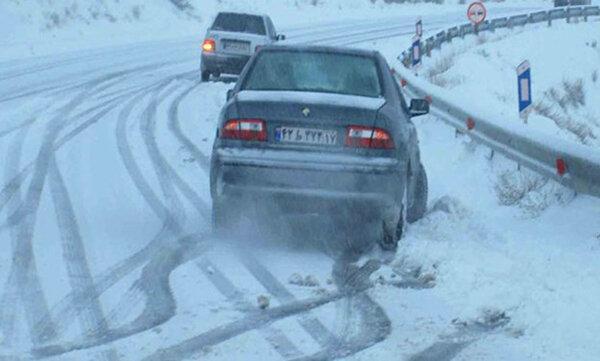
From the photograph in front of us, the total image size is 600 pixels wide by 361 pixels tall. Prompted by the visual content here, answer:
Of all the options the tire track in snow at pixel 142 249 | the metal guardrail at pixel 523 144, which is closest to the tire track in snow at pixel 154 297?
the tire track in snow at pixel 142 249

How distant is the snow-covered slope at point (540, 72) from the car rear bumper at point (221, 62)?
4.44m

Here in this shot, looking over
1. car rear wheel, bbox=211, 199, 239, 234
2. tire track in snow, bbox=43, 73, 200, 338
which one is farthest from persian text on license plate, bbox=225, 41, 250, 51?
car rear wheel, bbox=211, 199, 239, 234

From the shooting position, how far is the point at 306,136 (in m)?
8.39

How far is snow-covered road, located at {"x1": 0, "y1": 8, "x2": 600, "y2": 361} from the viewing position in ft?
20.1

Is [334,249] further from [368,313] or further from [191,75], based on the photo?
[191,75]

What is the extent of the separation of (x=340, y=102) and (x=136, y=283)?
217 cm

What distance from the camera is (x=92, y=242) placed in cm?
859

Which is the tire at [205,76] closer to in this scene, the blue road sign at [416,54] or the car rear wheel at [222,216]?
the blue road sign at [416,54]

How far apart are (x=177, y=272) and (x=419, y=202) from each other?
307 centimetres

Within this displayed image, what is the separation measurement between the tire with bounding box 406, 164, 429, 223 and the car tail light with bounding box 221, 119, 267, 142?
6.53ft

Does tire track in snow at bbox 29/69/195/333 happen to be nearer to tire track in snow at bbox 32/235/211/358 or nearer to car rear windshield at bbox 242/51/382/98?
tire track in snow at bbox 32/235/211/358

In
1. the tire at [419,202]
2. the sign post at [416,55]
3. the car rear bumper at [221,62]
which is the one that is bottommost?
the sign post at [416,55]

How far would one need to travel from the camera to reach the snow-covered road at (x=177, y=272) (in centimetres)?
613

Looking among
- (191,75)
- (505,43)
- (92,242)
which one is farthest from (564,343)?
(505,43)
